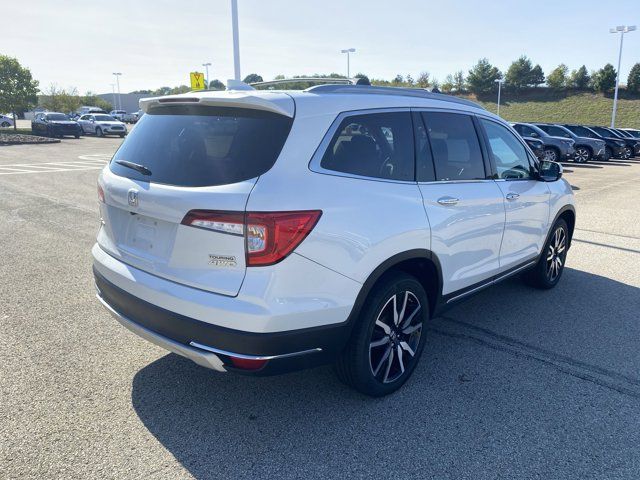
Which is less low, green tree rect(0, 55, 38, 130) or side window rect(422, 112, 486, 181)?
green tree rect(0, 55, 38, 130)

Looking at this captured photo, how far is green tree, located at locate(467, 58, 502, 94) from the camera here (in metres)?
74.4

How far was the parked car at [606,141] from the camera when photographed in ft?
81.0

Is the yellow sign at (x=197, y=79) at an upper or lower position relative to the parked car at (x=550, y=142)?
upper

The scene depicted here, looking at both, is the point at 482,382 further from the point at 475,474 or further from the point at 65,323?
the point at 65,323

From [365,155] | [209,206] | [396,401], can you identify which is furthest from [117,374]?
[365,155]

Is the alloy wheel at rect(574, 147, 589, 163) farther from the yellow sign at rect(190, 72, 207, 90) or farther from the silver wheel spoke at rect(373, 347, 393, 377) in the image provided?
the silver wheel spoke at rect(373, 347, 393, 377)

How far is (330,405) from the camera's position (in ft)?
10.5

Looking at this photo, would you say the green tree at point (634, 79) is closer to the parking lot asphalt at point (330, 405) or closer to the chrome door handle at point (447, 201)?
the parking lot asphalt at point (330, 405)

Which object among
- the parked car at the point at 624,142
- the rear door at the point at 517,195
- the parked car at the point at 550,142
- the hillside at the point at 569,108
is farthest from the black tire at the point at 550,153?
the hillside at the point at 569,108

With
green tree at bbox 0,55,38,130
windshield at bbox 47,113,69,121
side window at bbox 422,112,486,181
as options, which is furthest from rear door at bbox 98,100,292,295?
green tree at bbox 0,55,38,130

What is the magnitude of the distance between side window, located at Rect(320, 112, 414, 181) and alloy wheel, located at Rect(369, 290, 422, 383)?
0.81 meters

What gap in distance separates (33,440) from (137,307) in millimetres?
891

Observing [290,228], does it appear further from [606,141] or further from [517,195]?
[606,141]

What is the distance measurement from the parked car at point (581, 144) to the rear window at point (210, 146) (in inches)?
918
